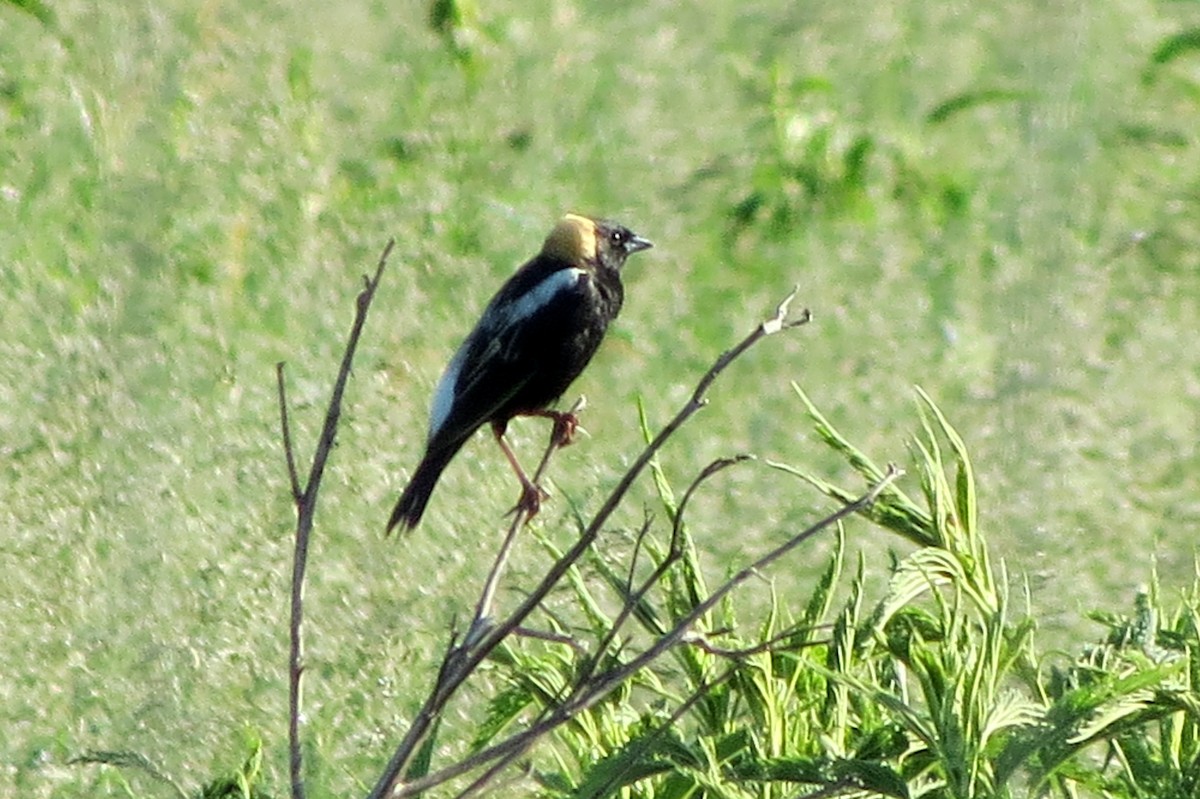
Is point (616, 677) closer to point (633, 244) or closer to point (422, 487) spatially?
point (422, 487)

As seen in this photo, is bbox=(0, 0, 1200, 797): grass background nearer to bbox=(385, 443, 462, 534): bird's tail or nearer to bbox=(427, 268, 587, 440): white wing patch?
bbox=(385, 443, 462, 534): bird's tail

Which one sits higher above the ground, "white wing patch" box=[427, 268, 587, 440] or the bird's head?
the bird's head

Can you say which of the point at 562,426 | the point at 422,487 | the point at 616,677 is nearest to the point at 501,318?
the point at 422,487

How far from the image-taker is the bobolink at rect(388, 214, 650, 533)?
13.7 ft

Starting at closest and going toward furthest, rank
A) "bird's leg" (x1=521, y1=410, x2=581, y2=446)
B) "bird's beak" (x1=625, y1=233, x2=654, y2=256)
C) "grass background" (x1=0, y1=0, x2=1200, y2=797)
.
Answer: "bird's leg" (x1=521, y1=410, x2=581, y2=446) → "bird's beak" (x1=625, y1=233, x2=654, y2=256) → "grass background" (x1=0, y1=0, x2=1200, y2=797)

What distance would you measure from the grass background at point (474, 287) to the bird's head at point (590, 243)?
1121 mm

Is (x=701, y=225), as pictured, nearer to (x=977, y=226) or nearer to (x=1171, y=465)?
(x=977, y=226)

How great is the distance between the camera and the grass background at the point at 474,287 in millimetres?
5094

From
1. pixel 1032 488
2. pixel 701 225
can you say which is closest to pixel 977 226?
pixel 701 225

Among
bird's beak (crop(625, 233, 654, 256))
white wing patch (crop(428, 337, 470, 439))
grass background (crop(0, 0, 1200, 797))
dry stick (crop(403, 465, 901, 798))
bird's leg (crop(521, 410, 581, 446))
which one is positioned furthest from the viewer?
grass background (crop(0, 0, 1200, 797))

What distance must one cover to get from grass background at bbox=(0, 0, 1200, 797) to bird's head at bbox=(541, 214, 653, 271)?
3.68ft

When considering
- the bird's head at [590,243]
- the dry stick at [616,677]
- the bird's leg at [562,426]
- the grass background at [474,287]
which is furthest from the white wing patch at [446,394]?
the dry stick at [616,677]

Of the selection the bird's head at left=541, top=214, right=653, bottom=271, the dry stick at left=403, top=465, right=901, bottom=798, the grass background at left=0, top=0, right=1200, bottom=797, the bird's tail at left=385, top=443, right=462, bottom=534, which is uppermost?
the grass background at left=0, top=0, right=1200, bottom=797

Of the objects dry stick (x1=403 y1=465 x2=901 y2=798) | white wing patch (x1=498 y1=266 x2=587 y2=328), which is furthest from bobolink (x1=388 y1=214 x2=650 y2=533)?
dry stick (x1=403 y1=465 x2=901 y2=798)
